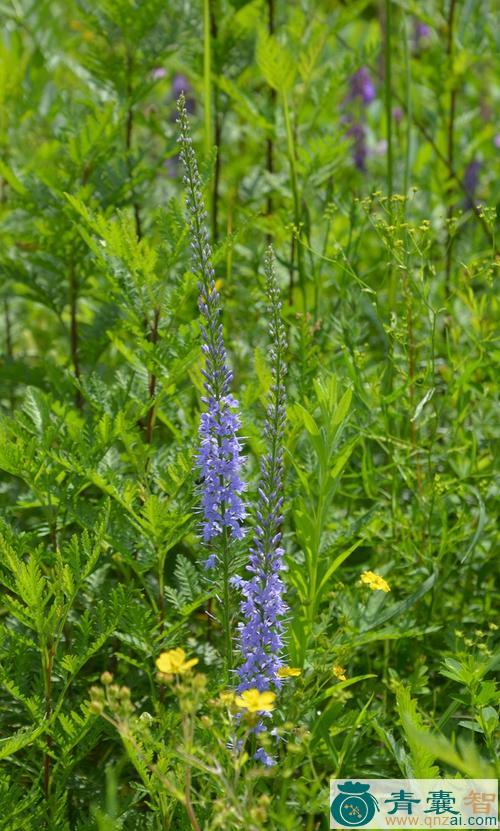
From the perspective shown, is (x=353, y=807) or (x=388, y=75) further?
(x=388, y=75)

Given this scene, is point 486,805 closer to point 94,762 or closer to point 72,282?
point 94,762

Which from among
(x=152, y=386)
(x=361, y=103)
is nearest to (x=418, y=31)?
(x=361, y=103)

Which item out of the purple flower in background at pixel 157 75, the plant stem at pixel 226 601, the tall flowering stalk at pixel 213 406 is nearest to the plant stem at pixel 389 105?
the purple flower in background at pixel 157 75

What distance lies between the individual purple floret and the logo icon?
1.79ft

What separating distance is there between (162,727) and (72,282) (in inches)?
55.3

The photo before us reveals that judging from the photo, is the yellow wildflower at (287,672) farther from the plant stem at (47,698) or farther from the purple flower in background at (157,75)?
the purple flower in background at (157,75)

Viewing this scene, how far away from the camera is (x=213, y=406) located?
1735 mm

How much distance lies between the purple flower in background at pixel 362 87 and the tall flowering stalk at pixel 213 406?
10.6 feet

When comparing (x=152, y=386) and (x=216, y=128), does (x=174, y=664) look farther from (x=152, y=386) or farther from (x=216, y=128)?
(x=216, y=128)

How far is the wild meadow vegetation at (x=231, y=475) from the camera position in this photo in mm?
1735

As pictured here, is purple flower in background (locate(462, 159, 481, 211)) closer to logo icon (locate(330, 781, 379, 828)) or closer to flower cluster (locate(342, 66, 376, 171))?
flower cluster (locate(342, 66, 376, 171))

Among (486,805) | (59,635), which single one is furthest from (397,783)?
(59,635)

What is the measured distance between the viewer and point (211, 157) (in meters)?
2.21

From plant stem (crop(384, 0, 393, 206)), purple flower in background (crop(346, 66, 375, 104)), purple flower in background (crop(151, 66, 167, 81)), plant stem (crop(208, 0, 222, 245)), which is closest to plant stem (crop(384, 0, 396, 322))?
plant stem (crop(384, 0, 393, 206))
